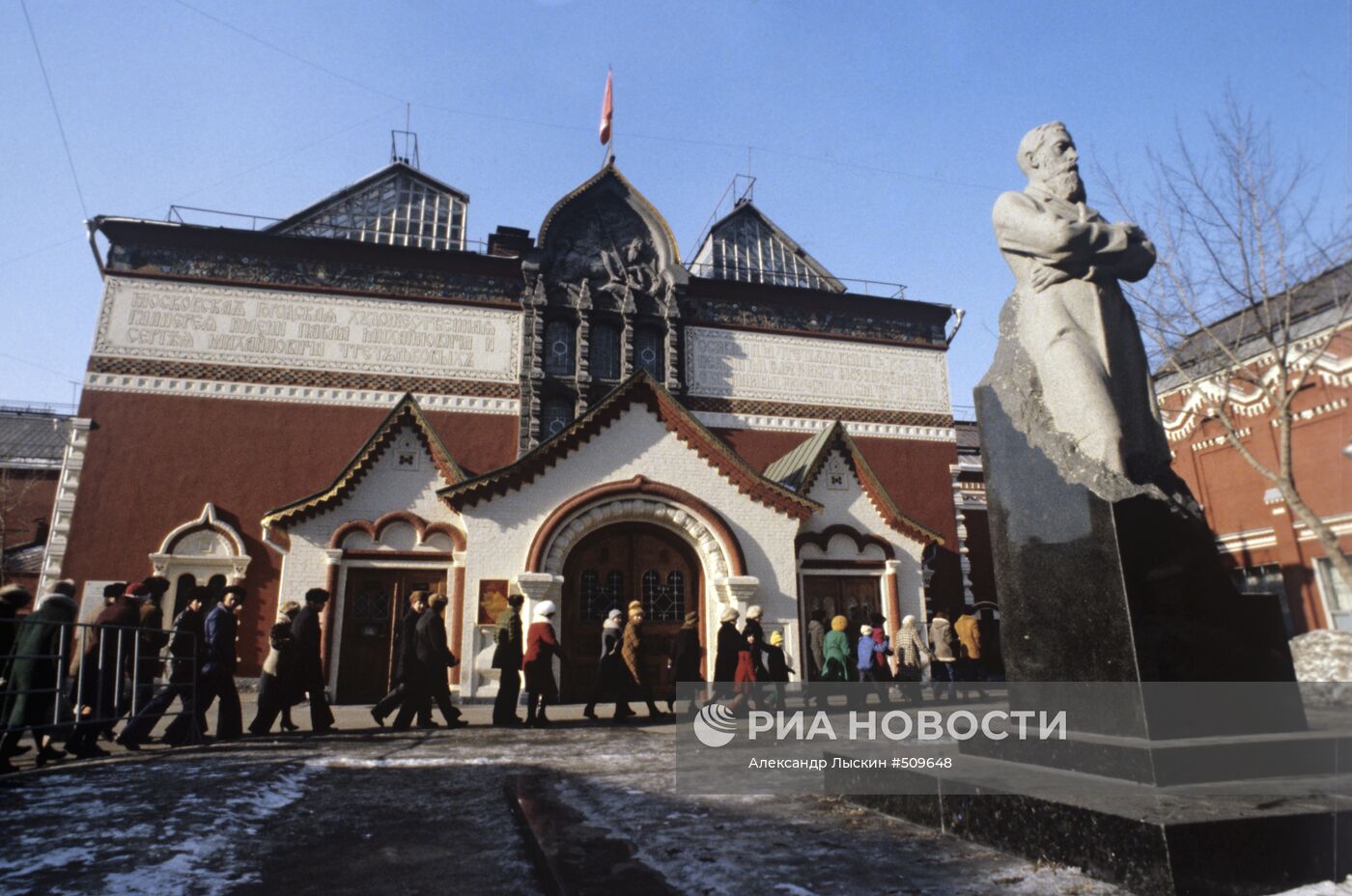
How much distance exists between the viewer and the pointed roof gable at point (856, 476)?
17.8 metres

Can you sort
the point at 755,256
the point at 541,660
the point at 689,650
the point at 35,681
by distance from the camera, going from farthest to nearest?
1. the point at 755,256
2. the point at 689,650
3. the point at 541,660
4. the point at 35,681

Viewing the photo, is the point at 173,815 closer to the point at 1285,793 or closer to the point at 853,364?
the point at 1285,793

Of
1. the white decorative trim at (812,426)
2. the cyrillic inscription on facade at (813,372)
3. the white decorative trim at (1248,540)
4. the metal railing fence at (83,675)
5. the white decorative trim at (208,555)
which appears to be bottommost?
the metal railing fence at (83,675)

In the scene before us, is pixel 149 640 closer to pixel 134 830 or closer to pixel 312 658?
pixel 312 658

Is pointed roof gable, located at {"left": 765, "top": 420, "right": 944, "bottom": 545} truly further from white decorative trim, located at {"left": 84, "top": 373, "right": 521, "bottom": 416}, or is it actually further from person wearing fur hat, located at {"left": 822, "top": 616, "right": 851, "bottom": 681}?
white decorative trim, located at {"left": 84, "top": 373, "right": 521, "bottom": 416}

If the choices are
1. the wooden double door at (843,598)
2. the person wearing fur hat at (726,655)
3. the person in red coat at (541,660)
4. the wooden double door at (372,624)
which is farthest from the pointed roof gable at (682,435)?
the person in red coat at (541,660)

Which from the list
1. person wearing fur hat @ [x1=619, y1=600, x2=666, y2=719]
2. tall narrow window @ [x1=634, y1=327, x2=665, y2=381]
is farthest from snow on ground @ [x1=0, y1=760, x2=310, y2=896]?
tall narrow window @ [x1=634, y1=327, x2=665, y2=381]

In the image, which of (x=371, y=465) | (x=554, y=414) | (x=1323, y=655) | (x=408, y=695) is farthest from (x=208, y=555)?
(x=1323, y=655)

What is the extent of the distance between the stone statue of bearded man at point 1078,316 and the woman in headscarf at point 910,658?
10632 mm

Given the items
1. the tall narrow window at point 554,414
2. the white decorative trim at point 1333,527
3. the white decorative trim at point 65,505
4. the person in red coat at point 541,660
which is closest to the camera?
the white decorative trim at point 1333,527

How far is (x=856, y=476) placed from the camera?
715 inches

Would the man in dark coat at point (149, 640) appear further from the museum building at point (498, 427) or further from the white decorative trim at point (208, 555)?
the white decorative trim at point (208, 555)

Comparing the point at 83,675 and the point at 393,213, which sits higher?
the point at 393,213

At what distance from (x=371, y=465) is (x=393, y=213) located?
9.82 metres
